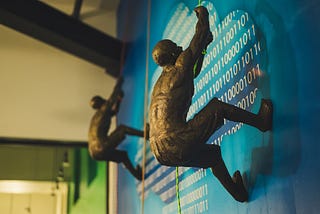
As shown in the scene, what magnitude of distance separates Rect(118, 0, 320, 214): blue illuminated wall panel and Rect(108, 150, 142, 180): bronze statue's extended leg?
0.92ft

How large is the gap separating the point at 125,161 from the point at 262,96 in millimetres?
1102

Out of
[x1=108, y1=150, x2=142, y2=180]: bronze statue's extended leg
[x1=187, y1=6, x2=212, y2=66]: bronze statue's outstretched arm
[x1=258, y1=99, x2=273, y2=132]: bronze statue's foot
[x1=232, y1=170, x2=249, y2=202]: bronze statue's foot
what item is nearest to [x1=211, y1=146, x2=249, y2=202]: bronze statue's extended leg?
[x1=232, y1=170, x2=249, y2=202]: bronze statue's foot

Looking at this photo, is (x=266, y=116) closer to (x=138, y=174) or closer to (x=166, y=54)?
(x=166, y=54)

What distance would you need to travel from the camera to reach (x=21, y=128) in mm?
3053

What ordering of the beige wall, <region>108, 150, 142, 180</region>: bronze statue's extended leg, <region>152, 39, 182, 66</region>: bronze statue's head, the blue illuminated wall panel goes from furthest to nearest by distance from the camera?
the beige wall, <region>108, 150, 142, 180</region>: bronze statue's extended leg, <region>152, 39, 182, 66</region>: bronze statue's head, the blue illuminated wall panel

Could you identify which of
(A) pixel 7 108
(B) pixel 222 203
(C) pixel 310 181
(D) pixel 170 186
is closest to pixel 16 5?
(A) pixel 7 108

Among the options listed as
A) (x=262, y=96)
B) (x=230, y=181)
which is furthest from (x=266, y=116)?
(x=230, y=181)

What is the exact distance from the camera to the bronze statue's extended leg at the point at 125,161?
2373mm

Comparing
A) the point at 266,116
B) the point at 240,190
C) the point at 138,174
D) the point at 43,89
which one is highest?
the point at 43,89

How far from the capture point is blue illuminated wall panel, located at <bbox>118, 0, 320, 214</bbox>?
3.97 ft

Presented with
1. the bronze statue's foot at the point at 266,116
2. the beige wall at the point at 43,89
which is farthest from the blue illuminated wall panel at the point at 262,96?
the beige wall at the point at 43,89

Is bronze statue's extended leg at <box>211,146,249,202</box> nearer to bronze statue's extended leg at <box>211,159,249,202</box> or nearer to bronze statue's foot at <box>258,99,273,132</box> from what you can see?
bronze statue's extended leg at <box>211,159,249,202</box>

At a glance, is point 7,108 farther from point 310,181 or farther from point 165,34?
point 310,181

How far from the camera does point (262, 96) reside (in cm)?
141
